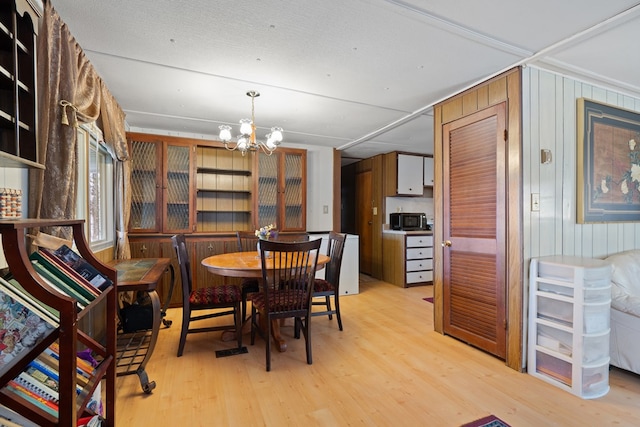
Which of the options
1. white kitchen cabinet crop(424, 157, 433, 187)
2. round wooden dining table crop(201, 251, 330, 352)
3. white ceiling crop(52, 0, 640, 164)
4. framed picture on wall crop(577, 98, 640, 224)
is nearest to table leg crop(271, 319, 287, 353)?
round wooden dining table crop(201, 251, 330, 352)

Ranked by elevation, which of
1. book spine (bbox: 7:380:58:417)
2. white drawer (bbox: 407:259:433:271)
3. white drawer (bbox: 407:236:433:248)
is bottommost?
white drawer (bbox: 407:259:433:271)

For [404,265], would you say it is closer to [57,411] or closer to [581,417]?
[581,417]

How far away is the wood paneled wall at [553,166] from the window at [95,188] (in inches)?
139

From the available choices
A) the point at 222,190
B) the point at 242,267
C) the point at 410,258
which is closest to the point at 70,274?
the point at 242,267

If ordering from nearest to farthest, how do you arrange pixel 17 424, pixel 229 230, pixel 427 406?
pixel 17 424
pixel 427 406
pixel 229 230

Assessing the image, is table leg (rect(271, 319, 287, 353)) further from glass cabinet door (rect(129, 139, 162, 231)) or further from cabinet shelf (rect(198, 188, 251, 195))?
cabinet shelf (rect(198, 188, 251, 195))

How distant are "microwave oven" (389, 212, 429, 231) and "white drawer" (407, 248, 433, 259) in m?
0.41

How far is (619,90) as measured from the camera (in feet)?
9.14

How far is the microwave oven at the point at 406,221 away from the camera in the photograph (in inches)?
208

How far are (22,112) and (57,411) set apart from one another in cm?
116

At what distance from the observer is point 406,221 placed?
5.29 meters

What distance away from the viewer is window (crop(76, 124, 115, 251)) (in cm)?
251

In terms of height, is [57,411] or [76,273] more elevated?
[76,273]

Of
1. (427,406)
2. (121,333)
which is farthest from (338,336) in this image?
(121,333)
